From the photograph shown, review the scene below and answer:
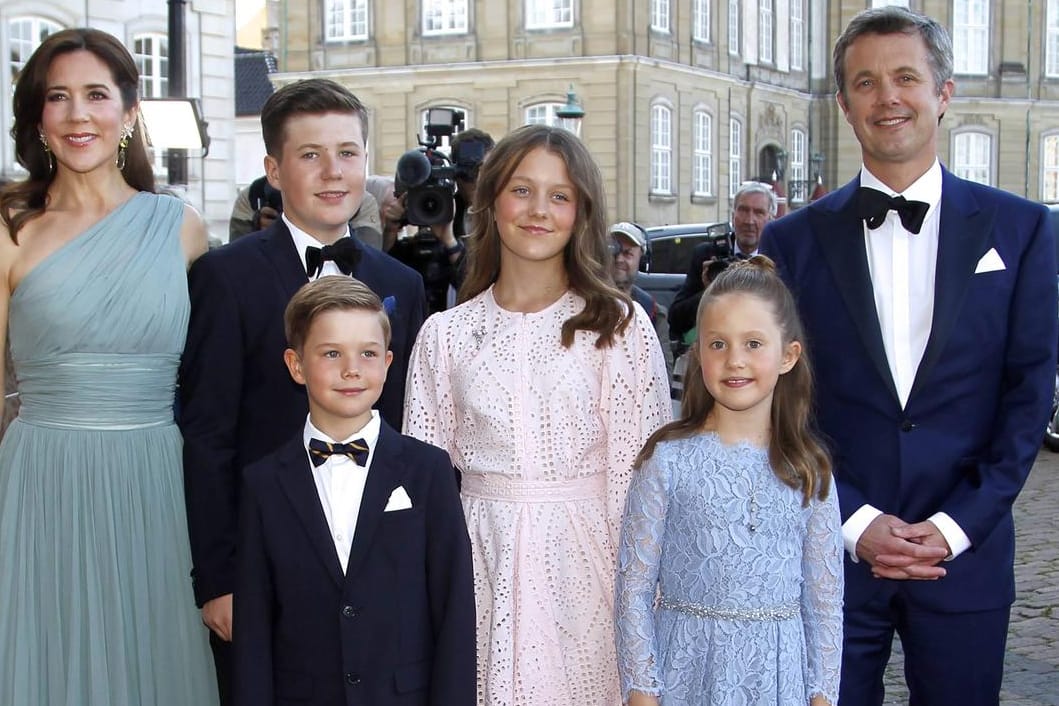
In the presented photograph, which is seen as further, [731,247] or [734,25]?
[734,25]

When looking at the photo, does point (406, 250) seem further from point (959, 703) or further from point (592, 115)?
point (592, 115)

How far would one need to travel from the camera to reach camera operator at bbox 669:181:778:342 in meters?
7.70

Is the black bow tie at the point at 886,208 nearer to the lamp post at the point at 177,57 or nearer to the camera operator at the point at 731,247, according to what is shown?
the camera operator at the point at 731,247

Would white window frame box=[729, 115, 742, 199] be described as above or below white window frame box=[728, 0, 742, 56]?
below

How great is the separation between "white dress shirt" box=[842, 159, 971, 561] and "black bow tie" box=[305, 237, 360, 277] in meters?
1.38

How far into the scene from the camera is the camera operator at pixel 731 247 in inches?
303

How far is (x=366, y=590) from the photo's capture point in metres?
3.01

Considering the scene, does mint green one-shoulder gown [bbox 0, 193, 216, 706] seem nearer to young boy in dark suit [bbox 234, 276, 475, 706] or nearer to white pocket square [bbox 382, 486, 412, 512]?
young boy in dark suit [bbox 234, 276, 475, 706]

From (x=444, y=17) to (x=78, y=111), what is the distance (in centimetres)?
2912

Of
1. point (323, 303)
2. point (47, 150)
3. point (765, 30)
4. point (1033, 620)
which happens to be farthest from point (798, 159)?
point (323, 303)

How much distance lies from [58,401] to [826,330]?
2.06m

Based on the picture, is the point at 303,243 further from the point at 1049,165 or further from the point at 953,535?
the point at 1049,165

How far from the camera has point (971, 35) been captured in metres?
39.2

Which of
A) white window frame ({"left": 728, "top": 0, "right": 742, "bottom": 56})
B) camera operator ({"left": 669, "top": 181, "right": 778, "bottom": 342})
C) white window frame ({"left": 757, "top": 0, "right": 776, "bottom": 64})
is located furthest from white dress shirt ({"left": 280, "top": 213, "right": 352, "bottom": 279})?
white window frame ({"left": 757, "top": 0, "right": 776, "bottom": 64})
